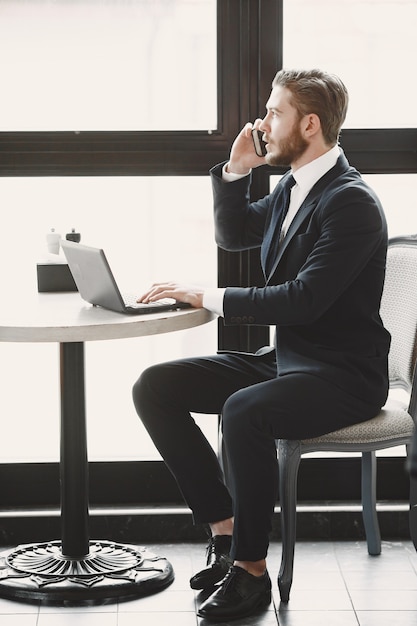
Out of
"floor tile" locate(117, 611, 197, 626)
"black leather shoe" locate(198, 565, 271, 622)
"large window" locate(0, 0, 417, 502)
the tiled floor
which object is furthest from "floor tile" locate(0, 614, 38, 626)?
"large window" locate(0, 0, 417, 502)

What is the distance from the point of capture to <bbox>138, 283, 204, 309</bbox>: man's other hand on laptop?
255 centimetres

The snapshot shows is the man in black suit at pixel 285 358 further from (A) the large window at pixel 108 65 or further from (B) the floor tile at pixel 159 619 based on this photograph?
(A) the large window at pixel 108 65

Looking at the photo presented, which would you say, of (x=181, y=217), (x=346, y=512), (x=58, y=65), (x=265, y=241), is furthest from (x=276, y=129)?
(x=346, y=512)

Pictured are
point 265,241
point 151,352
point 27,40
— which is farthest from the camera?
point 151,352

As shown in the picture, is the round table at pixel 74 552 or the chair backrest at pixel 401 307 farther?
the chair backrest at pixel 401 307

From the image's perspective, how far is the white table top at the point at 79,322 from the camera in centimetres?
233

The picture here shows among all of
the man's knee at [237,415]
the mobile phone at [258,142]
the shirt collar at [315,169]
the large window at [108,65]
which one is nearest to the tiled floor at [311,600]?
the man's knee at [237,415]

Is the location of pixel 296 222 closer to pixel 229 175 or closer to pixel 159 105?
pixel 229 175

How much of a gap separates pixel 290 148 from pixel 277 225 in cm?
22

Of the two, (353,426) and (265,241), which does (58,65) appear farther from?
(353,426)

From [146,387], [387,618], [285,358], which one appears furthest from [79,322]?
[387,618]

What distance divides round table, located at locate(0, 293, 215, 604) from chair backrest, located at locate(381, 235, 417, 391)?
0.61 m

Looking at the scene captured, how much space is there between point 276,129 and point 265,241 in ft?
1.05

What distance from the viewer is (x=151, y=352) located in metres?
3.24
